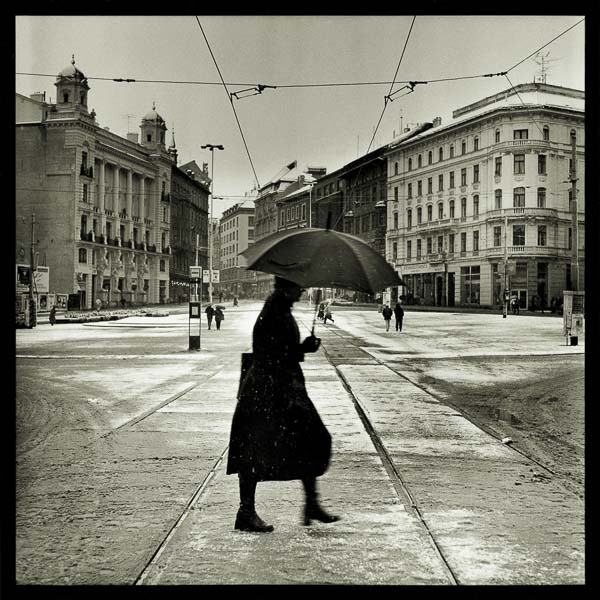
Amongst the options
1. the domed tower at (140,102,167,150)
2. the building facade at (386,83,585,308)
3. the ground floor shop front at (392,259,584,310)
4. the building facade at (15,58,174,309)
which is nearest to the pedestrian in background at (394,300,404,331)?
the building facade at (386,83,585,308)

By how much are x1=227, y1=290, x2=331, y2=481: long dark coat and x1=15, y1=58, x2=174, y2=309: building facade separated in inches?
92.9

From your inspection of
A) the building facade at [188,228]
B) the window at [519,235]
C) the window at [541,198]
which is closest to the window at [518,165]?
the window at [541,198]

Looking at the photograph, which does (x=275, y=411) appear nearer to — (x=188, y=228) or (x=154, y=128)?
(x=154, y=128)

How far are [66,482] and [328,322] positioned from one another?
31.7 m

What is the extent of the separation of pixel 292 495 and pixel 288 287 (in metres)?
2.07

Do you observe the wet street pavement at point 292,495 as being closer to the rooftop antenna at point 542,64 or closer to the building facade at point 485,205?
the building facade at point 485,205

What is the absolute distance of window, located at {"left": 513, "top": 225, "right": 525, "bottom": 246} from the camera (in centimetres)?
3356

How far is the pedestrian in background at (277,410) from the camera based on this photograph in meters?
4.06

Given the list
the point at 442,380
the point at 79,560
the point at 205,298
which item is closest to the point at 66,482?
the point at 79,560

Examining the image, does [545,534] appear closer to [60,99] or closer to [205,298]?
[60,99]

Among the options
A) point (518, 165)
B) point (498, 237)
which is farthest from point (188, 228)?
point (498, 237)

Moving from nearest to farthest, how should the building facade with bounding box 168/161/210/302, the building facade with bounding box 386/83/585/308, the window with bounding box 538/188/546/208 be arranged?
the building facade with bounding box 386/83/585/308 < the building facade with bounding box 168/161/210/302 < the window with bounding box 538/188/546/208

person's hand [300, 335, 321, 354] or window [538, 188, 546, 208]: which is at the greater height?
window [538, 188, 546, 208]

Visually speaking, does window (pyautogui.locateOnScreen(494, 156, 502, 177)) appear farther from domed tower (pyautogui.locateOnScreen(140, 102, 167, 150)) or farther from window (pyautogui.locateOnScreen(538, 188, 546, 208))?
domed tower (pyautogui.locateOnScreen(140, 102, 167, 150))
